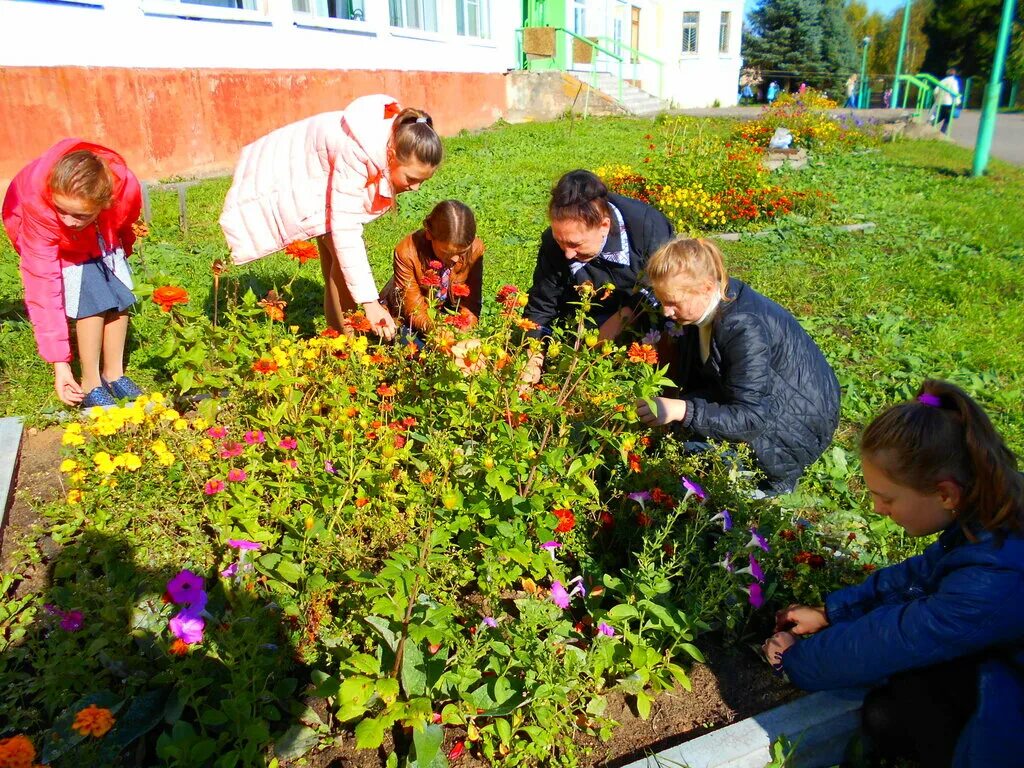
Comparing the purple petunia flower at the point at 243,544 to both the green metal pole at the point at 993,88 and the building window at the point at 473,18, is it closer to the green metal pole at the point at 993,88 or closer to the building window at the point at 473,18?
the green metal pole at the point at 993,88

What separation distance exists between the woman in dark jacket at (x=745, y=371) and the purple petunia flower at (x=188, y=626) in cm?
144

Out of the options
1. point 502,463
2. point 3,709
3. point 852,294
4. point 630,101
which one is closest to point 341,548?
point 502,463

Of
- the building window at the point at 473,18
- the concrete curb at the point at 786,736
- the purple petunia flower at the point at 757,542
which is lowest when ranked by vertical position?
the concrete curb at the point at 786,736

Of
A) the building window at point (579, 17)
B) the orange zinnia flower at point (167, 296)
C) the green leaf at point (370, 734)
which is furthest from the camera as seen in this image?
the building window at point (579, 17)

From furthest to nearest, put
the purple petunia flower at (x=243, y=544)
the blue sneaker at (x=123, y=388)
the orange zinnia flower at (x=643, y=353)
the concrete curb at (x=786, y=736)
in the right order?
1. the blue sneaker at (x=123, y=388)
2. the orange zinnia flower at (x=643, y=353)
3. the purple petunia flower at (x=243, y=544)
4. the concrete curb at (x=786, y=736)

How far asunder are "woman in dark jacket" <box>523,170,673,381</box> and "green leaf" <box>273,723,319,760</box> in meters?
1.45

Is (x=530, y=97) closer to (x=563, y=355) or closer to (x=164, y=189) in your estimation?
(x=164, y=189)

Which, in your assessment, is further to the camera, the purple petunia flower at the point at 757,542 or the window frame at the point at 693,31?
the window frame at the point at 693,31

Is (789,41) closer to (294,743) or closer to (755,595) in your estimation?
(755,595)

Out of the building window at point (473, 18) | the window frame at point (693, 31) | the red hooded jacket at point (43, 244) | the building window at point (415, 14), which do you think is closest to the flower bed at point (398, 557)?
the red hooded jacket at point (43, 244)

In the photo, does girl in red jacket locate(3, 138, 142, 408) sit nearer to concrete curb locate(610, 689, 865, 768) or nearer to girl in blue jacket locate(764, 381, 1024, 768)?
concrete curb locate(610, 689, 865, 768)

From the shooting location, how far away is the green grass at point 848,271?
381cm

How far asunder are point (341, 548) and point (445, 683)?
1.86 feet

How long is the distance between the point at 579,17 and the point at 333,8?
1186 centimetres
